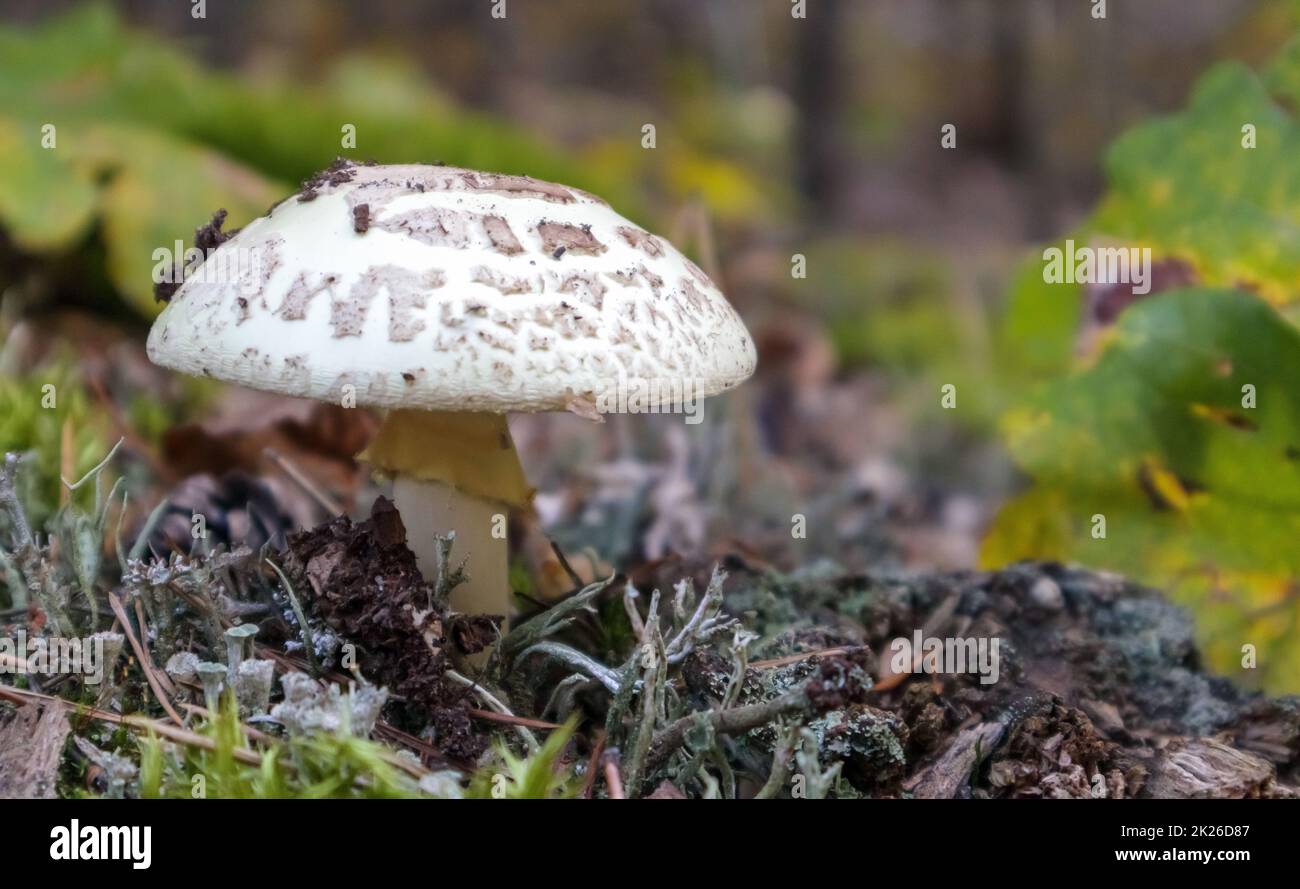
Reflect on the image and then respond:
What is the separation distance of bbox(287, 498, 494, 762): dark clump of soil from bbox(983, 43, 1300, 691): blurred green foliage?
203 cm

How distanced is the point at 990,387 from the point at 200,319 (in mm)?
6185

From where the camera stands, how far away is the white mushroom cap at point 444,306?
2123 mm

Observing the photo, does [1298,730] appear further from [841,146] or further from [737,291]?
[841,146]

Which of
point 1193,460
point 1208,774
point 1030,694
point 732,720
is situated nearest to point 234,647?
point 732,720

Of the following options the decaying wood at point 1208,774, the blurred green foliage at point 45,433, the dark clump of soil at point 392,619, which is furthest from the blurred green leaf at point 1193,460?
the blurred green foliage at point 45,433

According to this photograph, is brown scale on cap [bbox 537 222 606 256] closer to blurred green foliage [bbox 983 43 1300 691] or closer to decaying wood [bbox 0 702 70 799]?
decaying wood [bbox 0 702 70 799]

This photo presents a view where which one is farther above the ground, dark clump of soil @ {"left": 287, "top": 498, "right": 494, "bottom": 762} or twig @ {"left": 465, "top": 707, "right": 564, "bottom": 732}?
dark clump of soil @ {"left": 287, "top": 498, "right": 494, "bottom": 762}

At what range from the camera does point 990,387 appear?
7.57 m

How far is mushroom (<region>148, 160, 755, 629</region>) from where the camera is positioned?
2125 mm

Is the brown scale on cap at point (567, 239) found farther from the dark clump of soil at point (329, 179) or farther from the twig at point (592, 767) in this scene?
the twig at point (592, 767)

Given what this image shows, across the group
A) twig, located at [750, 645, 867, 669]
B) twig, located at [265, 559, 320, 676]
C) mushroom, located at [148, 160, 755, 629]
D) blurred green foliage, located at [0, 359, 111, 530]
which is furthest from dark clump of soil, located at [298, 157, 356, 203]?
twig, located at [750, 645, 867, 669]

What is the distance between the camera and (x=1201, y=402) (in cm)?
327
